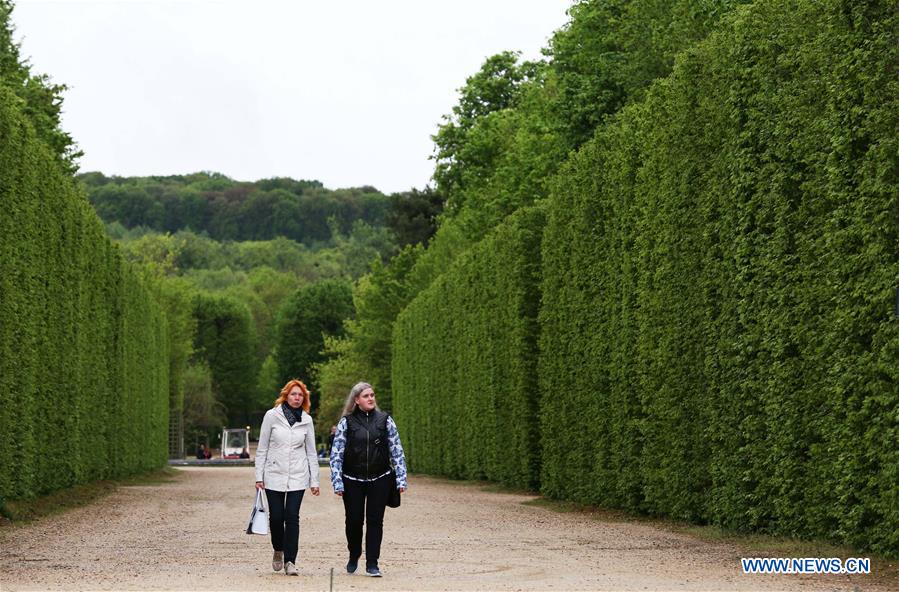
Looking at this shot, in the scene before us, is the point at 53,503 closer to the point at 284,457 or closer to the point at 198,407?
the point at 284,457

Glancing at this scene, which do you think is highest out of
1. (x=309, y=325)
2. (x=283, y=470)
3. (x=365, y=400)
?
(x=309, y=325)

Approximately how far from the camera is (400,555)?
1356cm

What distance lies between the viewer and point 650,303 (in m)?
18.5

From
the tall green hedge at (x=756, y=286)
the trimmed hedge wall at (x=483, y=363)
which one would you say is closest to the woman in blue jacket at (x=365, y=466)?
the tall green hedge at (x=756, y=286)

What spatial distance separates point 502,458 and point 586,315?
8183 millimetres

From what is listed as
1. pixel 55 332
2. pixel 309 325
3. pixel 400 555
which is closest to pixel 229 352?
pixel 309 325

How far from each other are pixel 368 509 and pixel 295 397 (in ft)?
4.34

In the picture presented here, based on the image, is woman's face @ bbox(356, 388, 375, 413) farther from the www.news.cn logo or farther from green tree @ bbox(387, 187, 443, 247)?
green tree @ bbox(387, 187, 443, 247)

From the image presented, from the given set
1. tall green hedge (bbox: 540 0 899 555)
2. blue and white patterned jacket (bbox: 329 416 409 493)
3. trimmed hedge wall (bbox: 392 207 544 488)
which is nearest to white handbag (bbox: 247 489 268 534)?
blue and white patterned jacket (bbox: 329 416 409 493)

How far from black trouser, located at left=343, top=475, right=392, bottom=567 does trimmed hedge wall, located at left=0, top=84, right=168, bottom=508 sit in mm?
8312

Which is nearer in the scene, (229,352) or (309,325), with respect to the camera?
(309,325)

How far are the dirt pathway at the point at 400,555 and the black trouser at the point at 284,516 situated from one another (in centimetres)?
31

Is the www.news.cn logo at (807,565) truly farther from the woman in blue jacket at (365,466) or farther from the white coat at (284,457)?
the white coat at (284,457)

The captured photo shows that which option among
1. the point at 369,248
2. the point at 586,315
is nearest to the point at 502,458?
the point at 586,315
